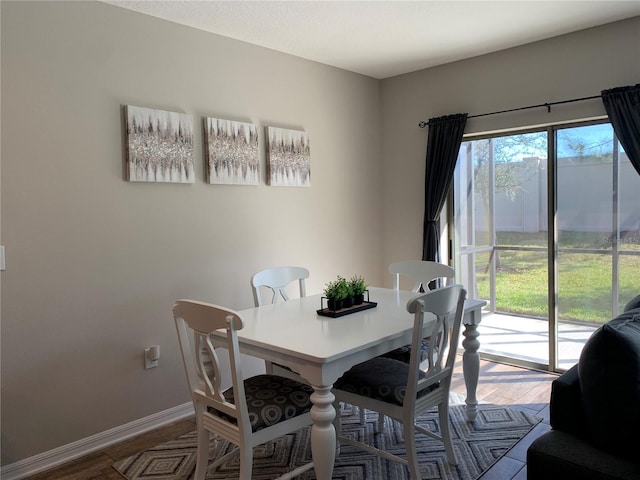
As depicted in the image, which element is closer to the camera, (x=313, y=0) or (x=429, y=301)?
(x=429, y=301)

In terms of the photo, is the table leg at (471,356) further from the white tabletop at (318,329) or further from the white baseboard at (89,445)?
the white baseboard at (89,445)

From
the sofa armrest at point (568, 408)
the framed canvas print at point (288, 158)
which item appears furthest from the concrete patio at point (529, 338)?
the sofa armrest at point (568, 408)

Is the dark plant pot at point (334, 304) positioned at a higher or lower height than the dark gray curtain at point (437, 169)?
lower

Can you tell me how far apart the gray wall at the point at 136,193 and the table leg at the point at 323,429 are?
4.97 ft

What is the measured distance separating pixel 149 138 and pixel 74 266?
87cm

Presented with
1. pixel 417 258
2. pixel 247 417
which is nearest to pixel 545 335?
pixel 417 258

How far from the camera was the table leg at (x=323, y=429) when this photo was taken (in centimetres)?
196

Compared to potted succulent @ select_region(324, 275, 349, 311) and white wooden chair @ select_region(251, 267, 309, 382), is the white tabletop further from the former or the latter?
white wooden chair @ select_region(251, 267, 309, 382)

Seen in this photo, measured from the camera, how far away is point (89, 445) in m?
2.80

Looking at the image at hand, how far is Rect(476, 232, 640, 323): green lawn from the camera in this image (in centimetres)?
351

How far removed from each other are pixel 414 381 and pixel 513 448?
0.97 metres

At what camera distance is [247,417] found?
6.55ft

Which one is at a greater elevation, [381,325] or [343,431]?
[381,325]

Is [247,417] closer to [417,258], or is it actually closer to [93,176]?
[93,176]
